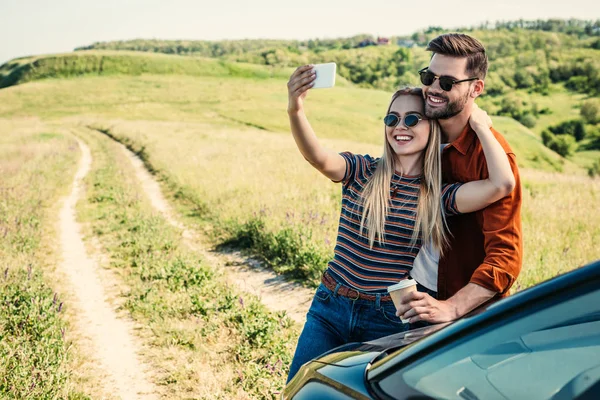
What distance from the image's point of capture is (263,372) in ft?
13.9

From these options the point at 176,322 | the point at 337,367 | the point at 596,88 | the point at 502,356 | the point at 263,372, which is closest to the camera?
the point at 502,356

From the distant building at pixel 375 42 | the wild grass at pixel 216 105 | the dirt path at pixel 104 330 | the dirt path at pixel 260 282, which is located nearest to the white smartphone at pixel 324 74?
the dirt path at pixel 104 330

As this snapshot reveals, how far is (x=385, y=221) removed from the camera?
2.81m

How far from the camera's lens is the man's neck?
2.83 meters

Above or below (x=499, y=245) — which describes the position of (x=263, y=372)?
below

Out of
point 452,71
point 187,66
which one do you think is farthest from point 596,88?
point 452,71

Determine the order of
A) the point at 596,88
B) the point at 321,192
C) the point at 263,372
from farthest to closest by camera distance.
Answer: the point at 596,88
the point at 321,192
the point at 263,372

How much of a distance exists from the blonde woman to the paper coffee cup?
367 millimetres

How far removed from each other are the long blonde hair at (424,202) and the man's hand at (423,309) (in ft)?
1.31

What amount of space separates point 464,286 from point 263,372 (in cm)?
214

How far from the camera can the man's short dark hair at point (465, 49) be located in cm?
275

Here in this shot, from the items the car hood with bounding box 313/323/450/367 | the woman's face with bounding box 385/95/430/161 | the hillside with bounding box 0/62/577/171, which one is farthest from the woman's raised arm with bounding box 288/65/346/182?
the hillside with bounding box 0/62/577/171

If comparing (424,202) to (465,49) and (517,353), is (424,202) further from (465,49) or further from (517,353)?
(517,353)

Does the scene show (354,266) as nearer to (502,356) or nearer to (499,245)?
(499,245)
